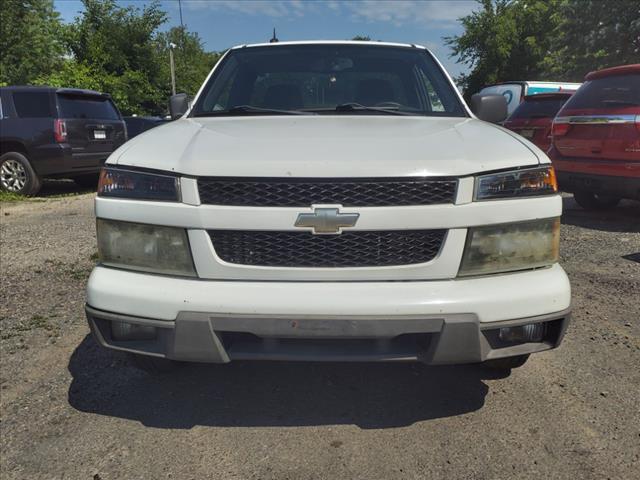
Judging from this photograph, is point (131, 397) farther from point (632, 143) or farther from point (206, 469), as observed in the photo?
point (632, 143)

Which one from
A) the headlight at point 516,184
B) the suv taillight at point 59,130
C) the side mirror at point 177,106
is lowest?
the suv taillight at point 59,130

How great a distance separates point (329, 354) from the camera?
2.17 m

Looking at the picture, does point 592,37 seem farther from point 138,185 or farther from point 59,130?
point 138,185

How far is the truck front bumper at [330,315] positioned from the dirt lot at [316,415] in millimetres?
452

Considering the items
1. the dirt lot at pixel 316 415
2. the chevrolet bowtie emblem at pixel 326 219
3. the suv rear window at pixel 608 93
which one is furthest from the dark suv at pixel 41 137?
the chevrolet bowtie emblem at pixel 326 219

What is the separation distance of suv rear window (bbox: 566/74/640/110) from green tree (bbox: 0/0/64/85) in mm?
21086

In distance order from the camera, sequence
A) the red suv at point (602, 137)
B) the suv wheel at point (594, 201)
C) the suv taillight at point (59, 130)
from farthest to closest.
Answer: the suv taillight at point (59, 130)
the suv wheel at point (594, 201)
the red suv at point (602, 137)

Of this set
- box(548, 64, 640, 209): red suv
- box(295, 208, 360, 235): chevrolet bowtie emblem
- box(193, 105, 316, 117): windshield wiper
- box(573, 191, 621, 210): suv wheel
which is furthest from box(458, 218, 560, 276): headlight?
box(573, 191, 621, 210): suv wheel

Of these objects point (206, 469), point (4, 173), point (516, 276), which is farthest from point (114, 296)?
point (4, 173)

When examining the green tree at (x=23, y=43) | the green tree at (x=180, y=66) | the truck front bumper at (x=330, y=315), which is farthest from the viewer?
the green tree at (x=180, y=66)

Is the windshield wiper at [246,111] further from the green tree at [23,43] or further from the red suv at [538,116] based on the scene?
the green tree at [23,43]

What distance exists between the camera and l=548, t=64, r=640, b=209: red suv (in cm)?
580

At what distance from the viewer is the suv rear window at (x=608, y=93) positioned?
19.5 feet

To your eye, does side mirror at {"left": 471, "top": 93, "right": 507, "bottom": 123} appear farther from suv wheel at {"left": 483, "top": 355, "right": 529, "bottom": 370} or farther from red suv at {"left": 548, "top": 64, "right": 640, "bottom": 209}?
red suv at {"left": 548, "top": 64, "right": 640, "bottom": 209}
